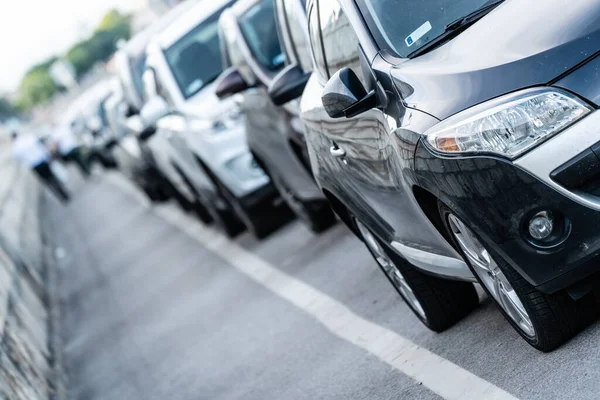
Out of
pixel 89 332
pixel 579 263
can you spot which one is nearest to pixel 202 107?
pixel 89 332

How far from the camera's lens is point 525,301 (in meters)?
4.97

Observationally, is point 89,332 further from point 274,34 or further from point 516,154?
point 516,154

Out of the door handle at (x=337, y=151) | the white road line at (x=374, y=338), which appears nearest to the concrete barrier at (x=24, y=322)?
the white road line at (x=374, y=338)

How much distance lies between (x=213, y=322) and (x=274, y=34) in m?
2.45

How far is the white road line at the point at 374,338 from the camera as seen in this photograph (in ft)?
18.7

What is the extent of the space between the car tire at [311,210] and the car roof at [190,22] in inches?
106

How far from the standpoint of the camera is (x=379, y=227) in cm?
634

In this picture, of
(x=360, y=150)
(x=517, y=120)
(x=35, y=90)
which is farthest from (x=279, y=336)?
(x=35, y=90)

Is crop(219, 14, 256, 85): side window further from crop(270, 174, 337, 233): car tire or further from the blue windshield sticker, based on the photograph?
the blue windshield sticker

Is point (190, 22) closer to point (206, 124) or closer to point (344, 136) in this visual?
point (206, 124)

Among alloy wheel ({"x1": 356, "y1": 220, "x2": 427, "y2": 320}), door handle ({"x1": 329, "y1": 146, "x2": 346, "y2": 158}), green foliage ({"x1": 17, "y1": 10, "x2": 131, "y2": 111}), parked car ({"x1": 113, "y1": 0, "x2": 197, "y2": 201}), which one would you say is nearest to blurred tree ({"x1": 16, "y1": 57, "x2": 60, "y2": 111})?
green foliage ({"x1": 17, "y1": 10, "x2": 131, "y2": 111})

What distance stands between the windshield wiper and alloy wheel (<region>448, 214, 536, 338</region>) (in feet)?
2.51

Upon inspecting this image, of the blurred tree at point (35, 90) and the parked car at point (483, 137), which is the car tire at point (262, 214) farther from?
the blurred tree at point (35, 90)

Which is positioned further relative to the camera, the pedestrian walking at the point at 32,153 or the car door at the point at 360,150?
the pedestrian walking at the point at 32,153
